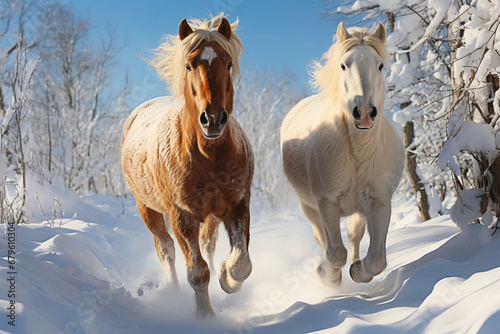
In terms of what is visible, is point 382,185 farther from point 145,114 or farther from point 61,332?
point 145,114

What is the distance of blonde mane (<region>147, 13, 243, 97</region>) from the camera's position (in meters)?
3.63

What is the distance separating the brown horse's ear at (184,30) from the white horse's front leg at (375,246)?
2280 millimetres

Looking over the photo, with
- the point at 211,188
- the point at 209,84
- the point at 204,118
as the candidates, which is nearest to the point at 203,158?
the point at 211,188

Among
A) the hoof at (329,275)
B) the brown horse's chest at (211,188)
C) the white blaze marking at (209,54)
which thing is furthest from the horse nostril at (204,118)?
the hoof at (329,275)

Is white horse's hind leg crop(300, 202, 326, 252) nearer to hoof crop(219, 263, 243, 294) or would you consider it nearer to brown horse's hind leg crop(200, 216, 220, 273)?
brown horse's hind leg crop(200, 216, 220, 273)

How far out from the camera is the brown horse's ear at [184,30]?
373 centimetres

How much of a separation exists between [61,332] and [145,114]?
11.6 feet

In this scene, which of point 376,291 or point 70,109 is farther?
point 70,109

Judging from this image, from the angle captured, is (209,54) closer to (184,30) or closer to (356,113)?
(184,30)

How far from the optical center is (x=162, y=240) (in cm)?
527

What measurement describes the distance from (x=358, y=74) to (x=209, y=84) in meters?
1.25

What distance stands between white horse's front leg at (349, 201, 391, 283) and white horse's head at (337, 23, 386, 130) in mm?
897

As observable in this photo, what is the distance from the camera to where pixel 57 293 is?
325cm

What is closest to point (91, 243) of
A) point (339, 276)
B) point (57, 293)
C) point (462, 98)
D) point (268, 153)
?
point (57, 293)
